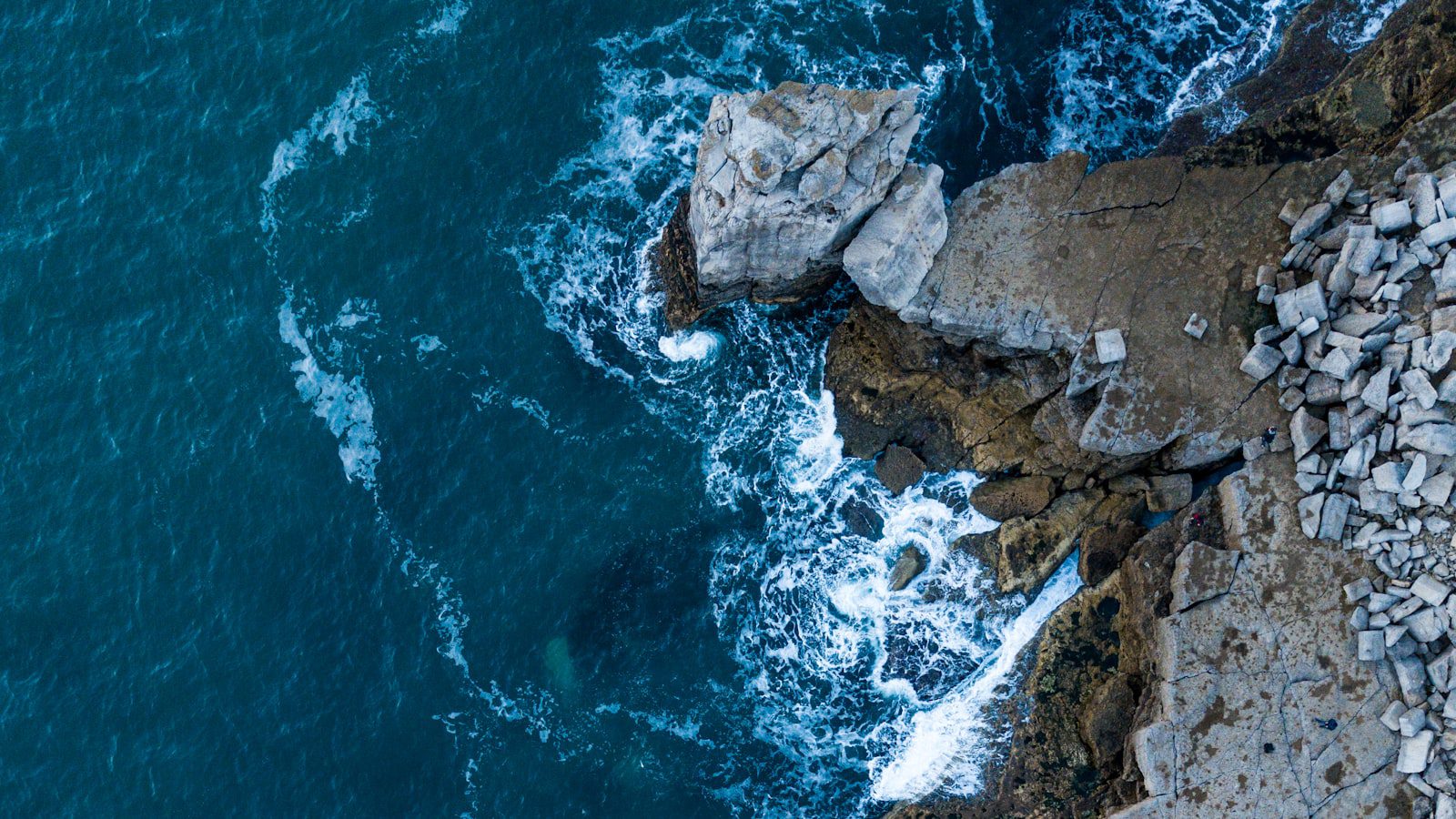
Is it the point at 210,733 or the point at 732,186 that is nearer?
the point at 732,186

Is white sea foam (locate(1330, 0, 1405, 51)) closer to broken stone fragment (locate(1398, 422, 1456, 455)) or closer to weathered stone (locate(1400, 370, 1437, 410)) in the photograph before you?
weathered stone (locate(1400, 370, 1437, 410))

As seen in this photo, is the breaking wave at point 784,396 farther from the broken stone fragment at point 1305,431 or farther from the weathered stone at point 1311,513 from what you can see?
the broken stone fragment at point 1305,431

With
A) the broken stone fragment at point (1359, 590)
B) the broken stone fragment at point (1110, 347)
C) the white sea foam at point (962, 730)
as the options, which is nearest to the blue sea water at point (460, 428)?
the white sea foam at point (962, 730)

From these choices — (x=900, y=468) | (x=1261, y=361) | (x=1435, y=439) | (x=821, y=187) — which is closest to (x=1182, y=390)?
(x=1261, y=361)

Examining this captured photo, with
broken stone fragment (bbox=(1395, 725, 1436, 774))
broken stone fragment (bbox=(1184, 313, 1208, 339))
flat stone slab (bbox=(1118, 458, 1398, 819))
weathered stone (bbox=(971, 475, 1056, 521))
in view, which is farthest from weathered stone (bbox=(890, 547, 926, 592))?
broken stone fragment (bbox=(1395, 725, 1436, 774))

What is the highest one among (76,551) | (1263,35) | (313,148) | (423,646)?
(313,148)

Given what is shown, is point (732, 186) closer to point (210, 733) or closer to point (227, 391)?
point (227, 391)

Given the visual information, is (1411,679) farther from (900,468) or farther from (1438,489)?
(900,468)

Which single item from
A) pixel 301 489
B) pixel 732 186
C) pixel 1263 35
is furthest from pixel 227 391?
pixel 1263 35
